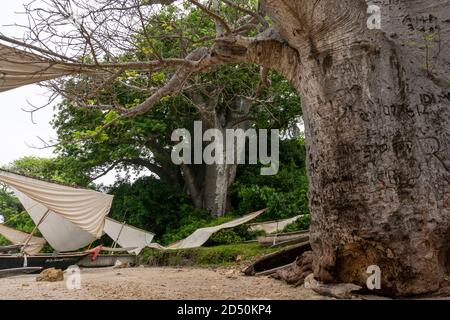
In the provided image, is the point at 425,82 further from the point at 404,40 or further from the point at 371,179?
the point at 371,179

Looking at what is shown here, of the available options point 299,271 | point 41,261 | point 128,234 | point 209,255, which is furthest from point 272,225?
point 299,271

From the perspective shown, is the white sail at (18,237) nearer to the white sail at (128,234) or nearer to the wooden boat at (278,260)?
the white sail at (128,234)

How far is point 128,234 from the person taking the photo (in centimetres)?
1219

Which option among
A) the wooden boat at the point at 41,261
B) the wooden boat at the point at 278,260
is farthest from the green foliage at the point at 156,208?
the wooden boat at the point at 278,260

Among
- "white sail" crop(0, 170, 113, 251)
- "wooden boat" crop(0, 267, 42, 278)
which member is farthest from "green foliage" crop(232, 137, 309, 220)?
"wooden boat" crop(0, 267, 42, 278)

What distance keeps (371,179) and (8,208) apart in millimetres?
28341

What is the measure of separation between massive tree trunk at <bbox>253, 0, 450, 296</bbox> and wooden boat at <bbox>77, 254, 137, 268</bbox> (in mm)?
8083

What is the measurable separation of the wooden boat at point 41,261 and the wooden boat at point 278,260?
5.46m

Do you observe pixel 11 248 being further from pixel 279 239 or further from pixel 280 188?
pixel 280 188

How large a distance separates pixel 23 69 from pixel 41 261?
6.46 meters

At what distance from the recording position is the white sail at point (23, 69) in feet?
12.0
